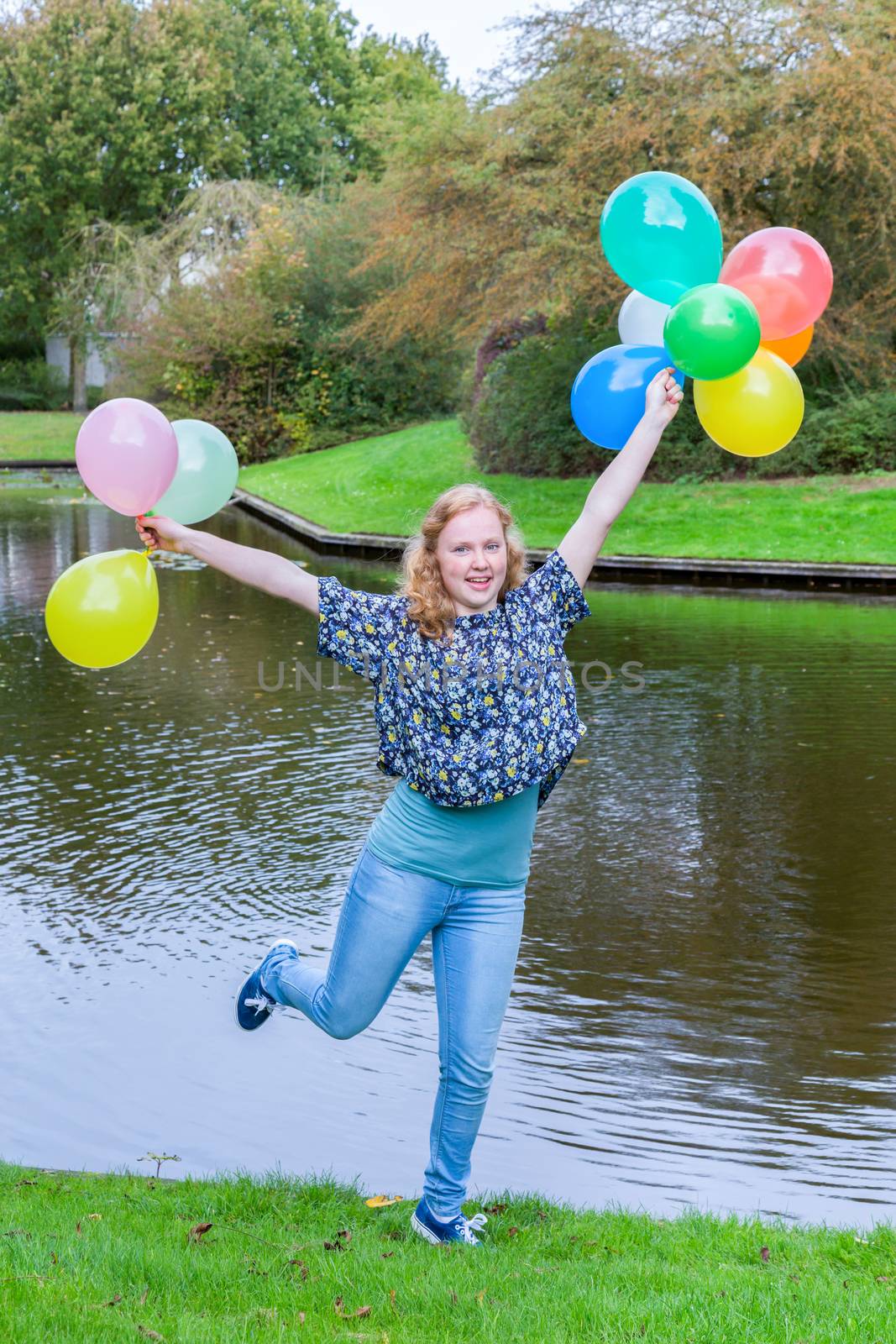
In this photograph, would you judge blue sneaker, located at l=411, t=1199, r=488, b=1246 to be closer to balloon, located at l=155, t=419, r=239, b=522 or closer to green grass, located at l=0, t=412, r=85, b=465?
balloon, located at l=155, t=419, r=239, b=522

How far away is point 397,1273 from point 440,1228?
28 centimetres

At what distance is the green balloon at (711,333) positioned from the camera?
154 inches

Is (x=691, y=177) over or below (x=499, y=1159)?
over

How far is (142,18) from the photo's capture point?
47375 millimetres

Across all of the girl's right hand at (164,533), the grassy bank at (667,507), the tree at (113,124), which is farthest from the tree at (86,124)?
the girl's right hand at (164,533)

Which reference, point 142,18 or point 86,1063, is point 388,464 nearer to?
point 86,1063

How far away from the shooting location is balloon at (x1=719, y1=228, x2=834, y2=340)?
14.5 ft

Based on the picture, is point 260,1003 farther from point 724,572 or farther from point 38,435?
point 38,435

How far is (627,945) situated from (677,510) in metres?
14.9

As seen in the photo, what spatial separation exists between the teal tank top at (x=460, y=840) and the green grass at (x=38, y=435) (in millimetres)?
34435

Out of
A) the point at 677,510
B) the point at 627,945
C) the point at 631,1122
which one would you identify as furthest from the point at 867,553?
the point at 631,1122

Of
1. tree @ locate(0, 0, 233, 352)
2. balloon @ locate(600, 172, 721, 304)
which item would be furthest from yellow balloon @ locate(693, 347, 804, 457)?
tree @ locate(0, 0, 233, 352)

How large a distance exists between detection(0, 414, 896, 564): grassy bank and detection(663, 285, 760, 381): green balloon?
508 inches

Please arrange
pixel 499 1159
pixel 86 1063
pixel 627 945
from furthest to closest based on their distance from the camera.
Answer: pixel 627 945, pixel 86 1063, pixel 499 1159
